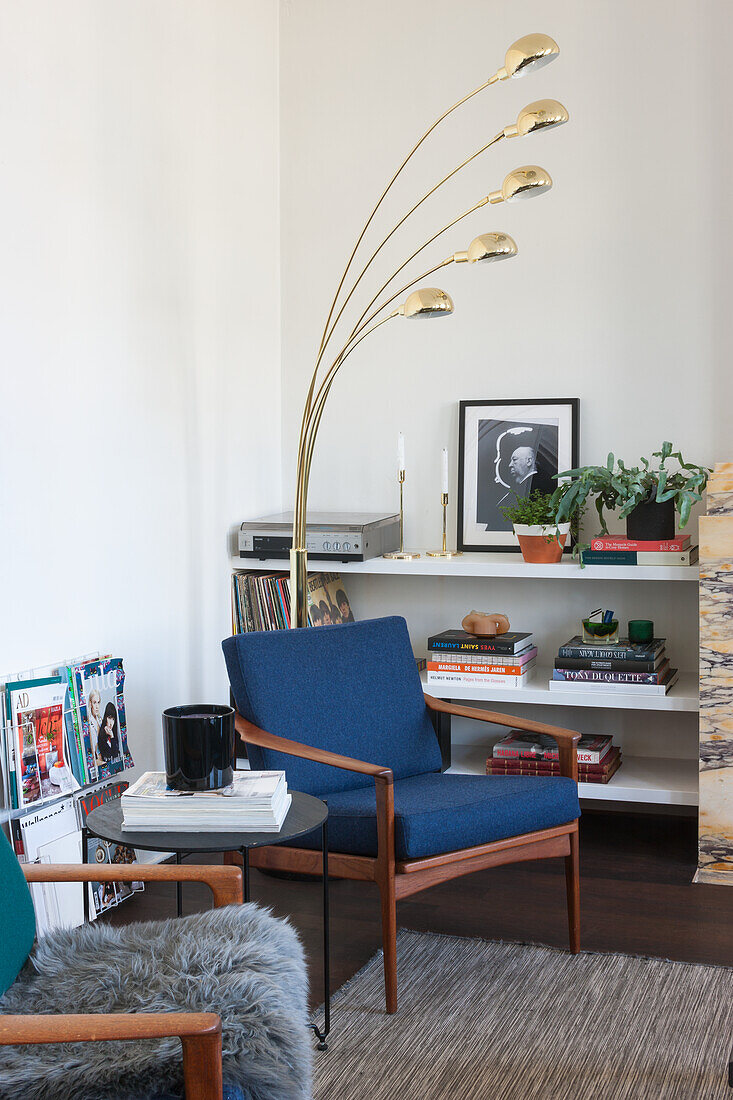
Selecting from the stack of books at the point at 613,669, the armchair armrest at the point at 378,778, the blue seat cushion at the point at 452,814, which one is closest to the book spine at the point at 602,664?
the stack of books at the point at 613,669

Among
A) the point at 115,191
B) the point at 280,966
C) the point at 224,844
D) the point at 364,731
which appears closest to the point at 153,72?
the point at 115,191

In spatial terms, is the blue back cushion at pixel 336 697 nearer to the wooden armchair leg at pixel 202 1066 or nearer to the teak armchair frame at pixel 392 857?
the teak armchair frame at pixel 392 857

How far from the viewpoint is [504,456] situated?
376cm

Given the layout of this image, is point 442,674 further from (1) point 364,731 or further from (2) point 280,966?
(2) point 280,966

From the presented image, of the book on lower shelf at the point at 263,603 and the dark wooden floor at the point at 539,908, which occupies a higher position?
the book on lower shelf at the point at 263,603

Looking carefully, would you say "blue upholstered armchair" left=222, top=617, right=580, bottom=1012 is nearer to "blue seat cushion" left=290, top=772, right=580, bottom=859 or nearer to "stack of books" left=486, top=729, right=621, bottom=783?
"blue seat cushion" left=290, top=772, right=580, bottom=859

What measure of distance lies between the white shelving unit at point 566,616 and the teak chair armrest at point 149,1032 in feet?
7.39

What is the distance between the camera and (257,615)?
11.9 ft

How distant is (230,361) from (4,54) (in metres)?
1.36

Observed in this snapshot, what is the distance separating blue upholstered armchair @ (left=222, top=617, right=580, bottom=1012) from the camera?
229 cm

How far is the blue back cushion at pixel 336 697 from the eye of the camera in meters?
2.61

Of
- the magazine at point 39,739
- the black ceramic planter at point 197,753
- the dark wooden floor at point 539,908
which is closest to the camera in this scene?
the black ceramic planter at point 197,753

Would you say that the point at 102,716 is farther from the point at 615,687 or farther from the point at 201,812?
the point at 615,687

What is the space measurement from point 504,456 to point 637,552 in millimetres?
684
